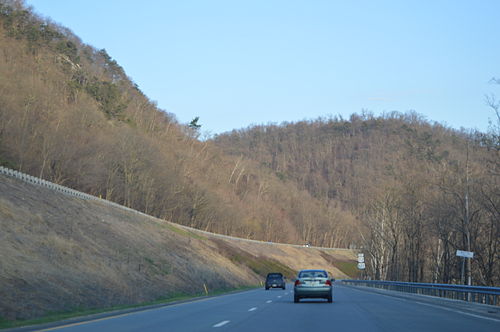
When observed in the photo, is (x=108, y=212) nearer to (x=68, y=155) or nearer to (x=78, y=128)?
(x=68, y=155)

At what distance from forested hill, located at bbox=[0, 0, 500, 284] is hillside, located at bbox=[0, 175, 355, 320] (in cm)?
956

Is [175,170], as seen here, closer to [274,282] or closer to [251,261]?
[251,261]

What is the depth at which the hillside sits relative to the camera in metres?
27.0

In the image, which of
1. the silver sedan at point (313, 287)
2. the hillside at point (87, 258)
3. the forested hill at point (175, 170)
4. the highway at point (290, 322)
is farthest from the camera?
the forested hill at point (175, 170)

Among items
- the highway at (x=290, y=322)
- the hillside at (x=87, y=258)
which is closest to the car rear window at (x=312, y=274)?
the highway at (x=290, y=322)

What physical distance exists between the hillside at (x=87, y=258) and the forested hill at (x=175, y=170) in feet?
31.4

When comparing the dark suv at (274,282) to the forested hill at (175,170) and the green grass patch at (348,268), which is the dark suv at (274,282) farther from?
the green grass patch at (348,268)

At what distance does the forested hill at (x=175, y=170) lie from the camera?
181 ft

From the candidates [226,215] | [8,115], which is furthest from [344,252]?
[8,115]

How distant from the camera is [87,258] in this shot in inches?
1473

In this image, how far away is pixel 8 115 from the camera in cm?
5947

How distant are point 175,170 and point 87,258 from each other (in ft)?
198

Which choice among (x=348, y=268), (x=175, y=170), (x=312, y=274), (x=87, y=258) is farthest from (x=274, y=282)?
(x=348, y=268)

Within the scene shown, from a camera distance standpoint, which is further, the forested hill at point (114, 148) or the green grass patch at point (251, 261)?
the green grass patch at point (251, 261)
